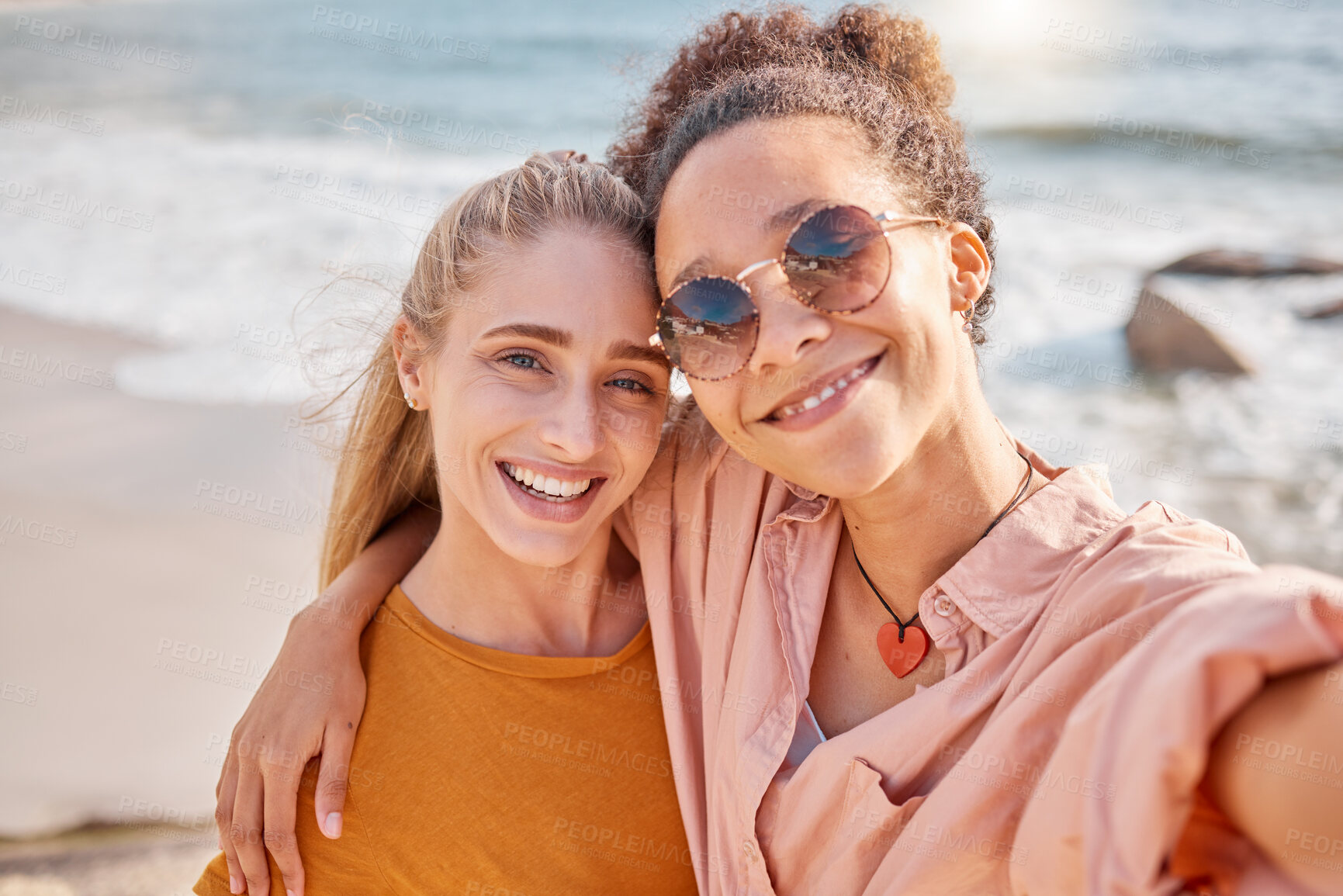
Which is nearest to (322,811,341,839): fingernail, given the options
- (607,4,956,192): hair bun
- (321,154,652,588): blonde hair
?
(321,154,652,588): blonde hair

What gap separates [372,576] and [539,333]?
Result: 1027mm

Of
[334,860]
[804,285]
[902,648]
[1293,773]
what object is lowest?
[334,860]

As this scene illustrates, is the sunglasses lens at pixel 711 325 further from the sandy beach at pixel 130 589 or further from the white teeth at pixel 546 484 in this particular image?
the sandy beach at pixel 130 589

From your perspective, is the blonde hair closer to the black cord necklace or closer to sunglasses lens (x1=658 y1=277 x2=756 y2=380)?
sunglasses lens (x1=658 y1=277 x2=756 y2=380)

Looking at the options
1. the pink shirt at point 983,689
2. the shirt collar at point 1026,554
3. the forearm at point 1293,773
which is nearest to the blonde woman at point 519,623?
the pink shirt at point 983,689

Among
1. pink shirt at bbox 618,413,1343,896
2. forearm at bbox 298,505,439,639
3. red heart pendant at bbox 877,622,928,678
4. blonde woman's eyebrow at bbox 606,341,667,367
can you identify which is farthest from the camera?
forearm at bbox 298,505,439,639

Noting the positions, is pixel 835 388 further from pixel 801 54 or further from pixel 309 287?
pixel 309 287

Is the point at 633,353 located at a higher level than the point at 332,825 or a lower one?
higher

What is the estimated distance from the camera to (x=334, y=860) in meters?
2.50

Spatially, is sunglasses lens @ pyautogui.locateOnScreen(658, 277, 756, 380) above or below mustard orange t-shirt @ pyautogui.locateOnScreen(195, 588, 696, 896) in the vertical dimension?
above

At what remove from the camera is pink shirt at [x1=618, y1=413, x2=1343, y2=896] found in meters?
1.40

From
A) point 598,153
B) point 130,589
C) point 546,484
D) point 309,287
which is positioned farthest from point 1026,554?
point 598,153

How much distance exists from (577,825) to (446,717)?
0.46 metres

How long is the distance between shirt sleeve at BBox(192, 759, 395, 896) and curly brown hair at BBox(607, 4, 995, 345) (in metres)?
1.83
